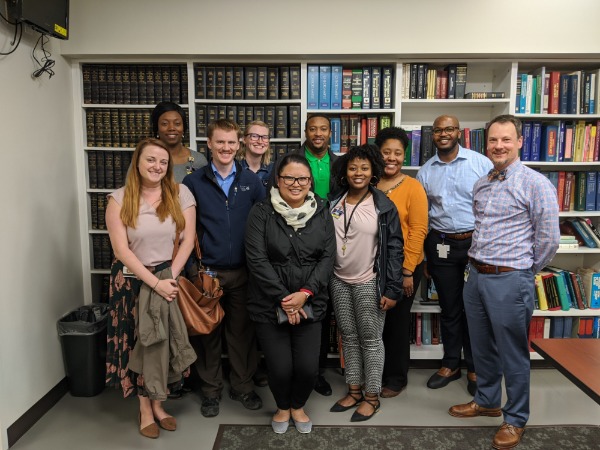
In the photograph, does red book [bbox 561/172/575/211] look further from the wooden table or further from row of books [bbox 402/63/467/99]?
the wooden table

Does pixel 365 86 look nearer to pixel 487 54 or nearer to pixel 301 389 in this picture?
pixel 487 54

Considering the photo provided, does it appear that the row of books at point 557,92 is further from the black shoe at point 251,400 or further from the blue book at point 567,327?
the black shoe at point 251,400

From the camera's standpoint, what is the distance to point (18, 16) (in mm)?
2273

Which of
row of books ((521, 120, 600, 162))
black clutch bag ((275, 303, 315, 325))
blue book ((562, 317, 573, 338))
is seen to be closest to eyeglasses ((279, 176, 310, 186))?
black clutch bag ((275, 303, 315, 325))

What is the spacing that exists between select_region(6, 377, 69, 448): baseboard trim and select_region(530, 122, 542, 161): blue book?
11.7 feet

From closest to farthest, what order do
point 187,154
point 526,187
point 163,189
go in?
1. point 526,187
2. point 163,189
3. point 187,154

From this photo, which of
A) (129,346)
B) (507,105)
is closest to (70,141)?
(129,346)

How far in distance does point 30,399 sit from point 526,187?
2.93 m

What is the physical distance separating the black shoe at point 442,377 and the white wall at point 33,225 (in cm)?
245

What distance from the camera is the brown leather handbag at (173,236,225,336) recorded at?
2412 millimetres

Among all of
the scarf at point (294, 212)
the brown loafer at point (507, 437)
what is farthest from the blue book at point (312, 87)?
the brown loafer at point (507, 437)

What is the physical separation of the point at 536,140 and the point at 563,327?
1.40m

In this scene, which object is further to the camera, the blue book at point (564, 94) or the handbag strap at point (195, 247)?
the blue book at point (564, 94)

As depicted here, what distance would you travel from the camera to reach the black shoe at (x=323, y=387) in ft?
9.45
